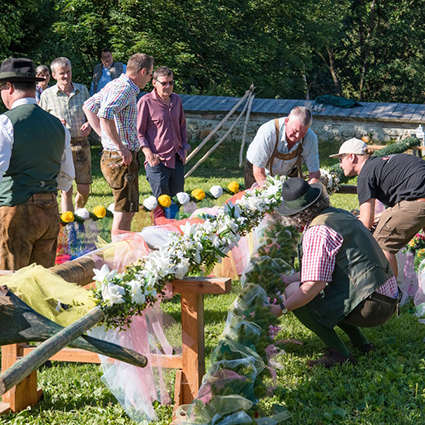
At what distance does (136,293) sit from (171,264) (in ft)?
1.45

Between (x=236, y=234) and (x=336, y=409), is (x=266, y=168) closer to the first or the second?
(x=236, y=234)

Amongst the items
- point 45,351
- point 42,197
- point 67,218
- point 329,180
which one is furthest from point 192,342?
point 329,180

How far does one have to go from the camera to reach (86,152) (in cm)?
797

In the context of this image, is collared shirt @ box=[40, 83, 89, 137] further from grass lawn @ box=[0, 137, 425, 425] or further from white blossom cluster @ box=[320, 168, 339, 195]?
grass lawn @ box=[0, 137, 425, 425]

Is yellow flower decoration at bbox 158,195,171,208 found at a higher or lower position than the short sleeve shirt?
lower

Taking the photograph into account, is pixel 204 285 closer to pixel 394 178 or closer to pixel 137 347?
pixel 137 347

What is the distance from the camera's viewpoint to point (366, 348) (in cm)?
468

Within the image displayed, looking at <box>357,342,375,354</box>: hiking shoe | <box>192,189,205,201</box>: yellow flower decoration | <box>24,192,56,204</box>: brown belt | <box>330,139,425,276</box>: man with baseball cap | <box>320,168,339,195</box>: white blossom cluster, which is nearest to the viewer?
<box>24,192,56,204</box>: brown belt

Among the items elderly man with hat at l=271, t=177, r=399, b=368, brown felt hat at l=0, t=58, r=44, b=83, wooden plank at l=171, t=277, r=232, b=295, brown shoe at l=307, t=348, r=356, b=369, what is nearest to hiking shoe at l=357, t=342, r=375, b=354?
brown shoe at l=307, t=348, r=356, b=369

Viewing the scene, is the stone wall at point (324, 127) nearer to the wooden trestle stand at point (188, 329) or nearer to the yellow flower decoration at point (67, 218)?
the yellow flower decoration at point (67, 218)

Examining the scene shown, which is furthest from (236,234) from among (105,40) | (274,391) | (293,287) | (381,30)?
(381,30)

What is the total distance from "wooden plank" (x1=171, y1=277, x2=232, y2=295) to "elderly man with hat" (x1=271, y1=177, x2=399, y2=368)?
0.61 m

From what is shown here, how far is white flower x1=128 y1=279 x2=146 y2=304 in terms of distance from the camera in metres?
3.02

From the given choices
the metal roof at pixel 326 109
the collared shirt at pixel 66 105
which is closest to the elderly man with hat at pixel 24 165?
the collared shirt at pixel 66 105
